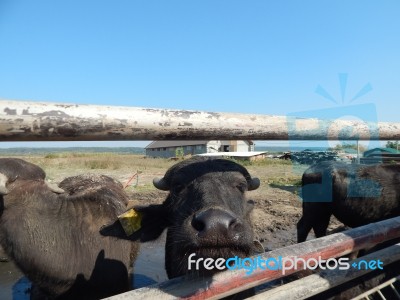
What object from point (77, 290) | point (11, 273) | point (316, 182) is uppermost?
point (316, 182)

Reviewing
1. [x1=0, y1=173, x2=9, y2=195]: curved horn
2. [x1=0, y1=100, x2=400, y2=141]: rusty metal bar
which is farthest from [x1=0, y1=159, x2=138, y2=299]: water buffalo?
[x1=0, y1=100, x2=400, y2=141]: rusty metal bar

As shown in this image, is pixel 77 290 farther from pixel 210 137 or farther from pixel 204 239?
pixel 210 137

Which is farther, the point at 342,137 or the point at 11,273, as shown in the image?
the point at 11,273

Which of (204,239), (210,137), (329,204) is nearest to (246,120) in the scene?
(210,137)

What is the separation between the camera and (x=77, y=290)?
357cm

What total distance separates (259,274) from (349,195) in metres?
4.92

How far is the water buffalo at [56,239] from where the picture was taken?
338 centimetres

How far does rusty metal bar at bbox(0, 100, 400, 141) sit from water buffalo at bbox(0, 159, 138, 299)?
8.24ft

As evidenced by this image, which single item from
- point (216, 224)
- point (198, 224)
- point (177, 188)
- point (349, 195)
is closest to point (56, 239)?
point (177, 188)

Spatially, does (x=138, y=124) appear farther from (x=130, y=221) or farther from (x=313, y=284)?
(x=313, y=284)

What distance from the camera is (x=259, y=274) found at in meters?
1.87

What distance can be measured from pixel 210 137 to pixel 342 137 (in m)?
1.14

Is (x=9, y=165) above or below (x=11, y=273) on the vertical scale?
above

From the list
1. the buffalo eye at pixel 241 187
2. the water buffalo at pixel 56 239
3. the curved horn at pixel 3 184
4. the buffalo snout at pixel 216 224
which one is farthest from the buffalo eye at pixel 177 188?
the curved horn at pixel 3 184
